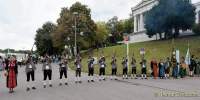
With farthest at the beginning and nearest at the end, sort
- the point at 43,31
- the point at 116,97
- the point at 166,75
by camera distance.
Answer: the point at 43,31 → the point at 166,75 → the point at 116,97

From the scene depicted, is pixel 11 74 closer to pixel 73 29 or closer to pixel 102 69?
pixel 102 69

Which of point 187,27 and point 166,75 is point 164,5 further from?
point 166,75

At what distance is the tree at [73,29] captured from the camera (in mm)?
93812

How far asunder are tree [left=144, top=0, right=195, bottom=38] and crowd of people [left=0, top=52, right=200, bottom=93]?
52090 mm

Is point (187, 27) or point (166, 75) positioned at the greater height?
point (187, 27)

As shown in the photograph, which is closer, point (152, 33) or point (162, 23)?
point (162, 23)

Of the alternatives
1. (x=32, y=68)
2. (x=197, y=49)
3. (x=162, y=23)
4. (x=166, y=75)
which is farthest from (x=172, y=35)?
(x=32, y=68)

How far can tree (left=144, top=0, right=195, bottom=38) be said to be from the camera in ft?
304

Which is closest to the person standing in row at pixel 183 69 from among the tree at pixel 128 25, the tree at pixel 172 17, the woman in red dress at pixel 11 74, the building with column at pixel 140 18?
the woman in red dress at pixel 11 74

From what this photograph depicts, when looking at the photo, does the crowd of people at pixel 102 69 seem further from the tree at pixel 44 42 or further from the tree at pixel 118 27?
the tree at pixel 118 27

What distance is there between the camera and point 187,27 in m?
92.3

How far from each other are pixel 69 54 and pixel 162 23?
64.3 ft

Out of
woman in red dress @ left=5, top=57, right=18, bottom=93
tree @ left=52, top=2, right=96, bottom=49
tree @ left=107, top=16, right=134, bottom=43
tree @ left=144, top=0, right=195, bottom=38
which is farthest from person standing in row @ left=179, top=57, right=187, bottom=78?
tree @ left=107, top=16, right=134, bottom=43

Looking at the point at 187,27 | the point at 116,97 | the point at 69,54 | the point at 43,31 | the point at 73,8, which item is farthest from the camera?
the point at 43,31
